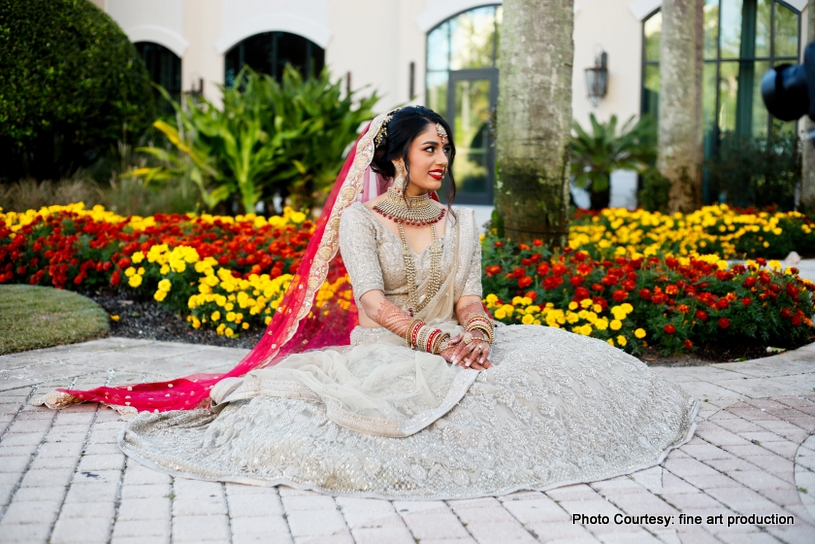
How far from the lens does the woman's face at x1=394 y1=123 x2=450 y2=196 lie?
13.0 feet

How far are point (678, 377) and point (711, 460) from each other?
144 cm

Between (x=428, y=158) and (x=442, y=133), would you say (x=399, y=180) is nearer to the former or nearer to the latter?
(x=428, y=158)

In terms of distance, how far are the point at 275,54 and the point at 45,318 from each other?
41.3 ft

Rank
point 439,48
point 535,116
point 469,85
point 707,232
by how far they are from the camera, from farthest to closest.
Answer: point 469,85
point 439,48
point 707,232
point 535,116

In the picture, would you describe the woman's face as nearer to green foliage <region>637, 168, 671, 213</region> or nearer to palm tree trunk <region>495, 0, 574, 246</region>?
palm tree trunk <region>495, 0, 574, 246</region>

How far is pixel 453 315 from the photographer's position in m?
Result: 4.14

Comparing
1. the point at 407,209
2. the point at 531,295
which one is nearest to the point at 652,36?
the point at 531,295

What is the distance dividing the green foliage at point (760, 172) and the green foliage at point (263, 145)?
601 cm

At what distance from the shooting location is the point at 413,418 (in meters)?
3.28

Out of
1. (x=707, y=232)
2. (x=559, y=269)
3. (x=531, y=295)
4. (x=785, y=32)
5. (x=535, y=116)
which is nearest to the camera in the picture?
(x=531, y=295)

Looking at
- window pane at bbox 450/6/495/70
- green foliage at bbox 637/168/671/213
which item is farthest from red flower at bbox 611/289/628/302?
window pane at bbox 450/6/495/70

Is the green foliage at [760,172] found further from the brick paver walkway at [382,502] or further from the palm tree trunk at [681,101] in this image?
the brick paver walkway at [382,502]

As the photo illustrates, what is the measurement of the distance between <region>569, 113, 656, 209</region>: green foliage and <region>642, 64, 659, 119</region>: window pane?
1.23 m

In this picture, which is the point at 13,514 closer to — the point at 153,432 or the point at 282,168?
the point at 153,432
